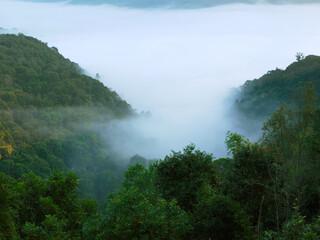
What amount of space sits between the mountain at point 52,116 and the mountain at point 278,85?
26.4 metres

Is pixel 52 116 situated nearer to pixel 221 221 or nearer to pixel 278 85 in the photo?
pixel 278 85

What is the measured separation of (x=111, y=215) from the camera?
36.1ft

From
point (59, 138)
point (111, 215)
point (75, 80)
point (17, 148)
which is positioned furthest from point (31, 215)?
→ point (75, 80)

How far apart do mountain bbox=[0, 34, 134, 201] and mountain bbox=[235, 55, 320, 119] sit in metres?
26.4

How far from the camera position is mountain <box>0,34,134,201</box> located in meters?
57.5

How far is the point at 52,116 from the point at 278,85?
4571cm

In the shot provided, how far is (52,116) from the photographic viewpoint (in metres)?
75.9

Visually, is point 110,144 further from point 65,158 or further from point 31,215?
point 31,215

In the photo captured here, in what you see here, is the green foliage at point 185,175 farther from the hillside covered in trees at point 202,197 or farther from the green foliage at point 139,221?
the green foliage at point 139,221

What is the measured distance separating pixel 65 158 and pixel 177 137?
54520 mm

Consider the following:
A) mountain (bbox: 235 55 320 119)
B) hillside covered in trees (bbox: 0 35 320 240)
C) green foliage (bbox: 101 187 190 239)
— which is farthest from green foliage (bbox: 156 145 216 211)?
mountain (bbox: 235 55 320 119)

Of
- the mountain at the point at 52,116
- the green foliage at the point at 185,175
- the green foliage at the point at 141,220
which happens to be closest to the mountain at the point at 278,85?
the mountain at the point at 52,116

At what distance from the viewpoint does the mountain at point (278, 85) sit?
5687cm

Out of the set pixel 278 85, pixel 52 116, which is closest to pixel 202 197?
pixel 278 85
